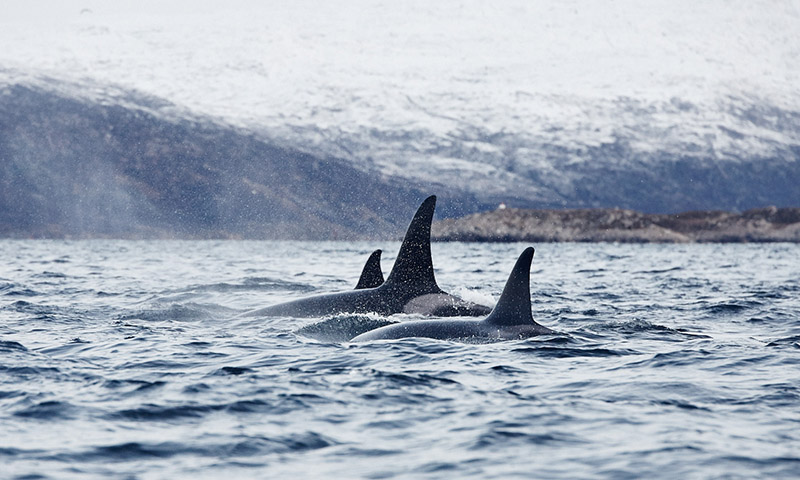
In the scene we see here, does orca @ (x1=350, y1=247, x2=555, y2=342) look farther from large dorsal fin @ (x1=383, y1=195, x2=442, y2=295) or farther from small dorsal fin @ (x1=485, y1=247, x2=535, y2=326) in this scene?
large dorsal fin @ (x1=383, y1=195, x2=442, y2=295)

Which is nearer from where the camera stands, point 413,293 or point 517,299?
point 517,299

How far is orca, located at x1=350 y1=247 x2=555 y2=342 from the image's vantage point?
14633mm

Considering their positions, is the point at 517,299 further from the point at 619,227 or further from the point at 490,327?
the point at 619,227

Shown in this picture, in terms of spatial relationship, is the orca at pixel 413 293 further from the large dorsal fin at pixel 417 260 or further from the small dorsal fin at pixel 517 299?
the small dorsal fin at pixel 517 299

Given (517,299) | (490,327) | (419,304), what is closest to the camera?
(517,299)

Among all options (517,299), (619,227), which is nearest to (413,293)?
(517,299)

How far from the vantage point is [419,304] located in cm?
1767

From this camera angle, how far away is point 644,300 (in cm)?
2583

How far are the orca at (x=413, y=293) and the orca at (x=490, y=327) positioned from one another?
217 cm

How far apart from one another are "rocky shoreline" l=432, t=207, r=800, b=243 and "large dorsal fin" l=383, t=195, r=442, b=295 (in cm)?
16822

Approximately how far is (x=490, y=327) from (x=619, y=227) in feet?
574

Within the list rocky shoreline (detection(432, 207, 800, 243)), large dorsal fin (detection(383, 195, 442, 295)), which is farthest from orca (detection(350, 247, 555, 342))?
rocky shoreline (detection(432, 207, 800, 243))

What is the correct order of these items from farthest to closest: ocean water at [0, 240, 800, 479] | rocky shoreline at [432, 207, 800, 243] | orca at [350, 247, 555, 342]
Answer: rocky shoreline at [432, 207, 800, 243] < orca at [350, 247, 555, 342] < ocean water at [0, 240, 800, 479]

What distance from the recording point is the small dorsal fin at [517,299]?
13812 millimetres
